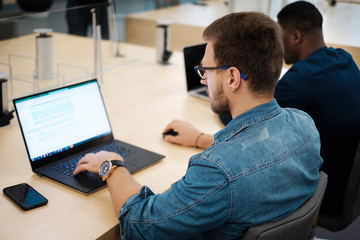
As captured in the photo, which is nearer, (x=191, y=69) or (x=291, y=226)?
(x=291, y=226)

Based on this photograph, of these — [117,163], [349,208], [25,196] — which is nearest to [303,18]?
[349,208]

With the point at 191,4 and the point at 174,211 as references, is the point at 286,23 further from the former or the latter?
the point at 191,4

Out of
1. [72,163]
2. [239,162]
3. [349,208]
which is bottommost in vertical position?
[349,208]

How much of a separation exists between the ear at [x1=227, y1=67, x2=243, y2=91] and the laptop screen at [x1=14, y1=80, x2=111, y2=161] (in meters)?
0.65

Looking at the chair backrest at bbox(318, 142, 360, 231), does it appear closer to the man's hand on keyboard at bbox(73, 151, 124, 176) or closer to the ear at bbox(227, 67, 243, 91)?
the ear at bbox(227, 67, 243, 91)

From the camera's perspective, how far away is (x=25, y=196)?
48.8 inches

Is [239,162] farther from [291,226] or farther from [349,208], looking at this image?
[349,208]

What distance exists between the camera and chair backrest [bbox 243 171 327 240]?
0.92m

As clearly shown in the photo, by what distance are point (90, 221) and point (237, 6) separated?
8.10 feet

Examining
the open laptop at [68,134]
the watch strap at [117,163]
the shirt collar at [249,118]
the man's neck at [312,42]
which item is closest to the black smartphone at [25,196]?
the open laptop at [68,134]

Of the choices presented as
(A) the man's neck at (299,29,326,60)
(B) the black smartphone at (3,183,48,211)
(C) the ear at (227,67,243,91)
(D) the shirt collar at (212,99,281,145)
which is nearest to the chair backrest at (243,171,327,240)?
(D) the shirt collar at (212,99,281,145)

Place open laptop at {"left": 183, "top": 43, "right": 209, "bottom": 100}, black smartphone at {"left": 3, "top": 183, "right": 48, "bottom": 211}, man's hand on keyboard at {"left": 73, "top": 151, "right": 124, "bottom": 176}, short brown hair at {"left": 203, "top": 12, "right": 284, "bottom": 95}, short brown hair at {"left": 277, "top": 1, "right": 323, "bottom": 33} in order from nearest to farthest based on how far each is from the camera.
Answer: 1. short brown hair at {"left": 203, "top": 12, "right": 284, "bottom": 95}
2. black smartphone at {"left": 3, "top": 183, "right": 48, "bottom": 211}
3. man's hand on keyboard at {"left": 73, "top": 151, "right": 124, "bottom": 176}
4. short brown hair at {"left": 277, "top": 1, "right": 323, "bottom": 33}
5. open laptop at {"left": 183, "top": 43, "right": 209, "bottom": 100}

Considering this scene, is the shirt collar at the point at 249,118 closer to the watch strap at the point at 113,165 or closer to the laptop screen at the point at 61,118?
the watch strap at the point at 113,165

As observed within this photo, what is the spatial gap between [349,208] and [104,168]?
0.96 m
